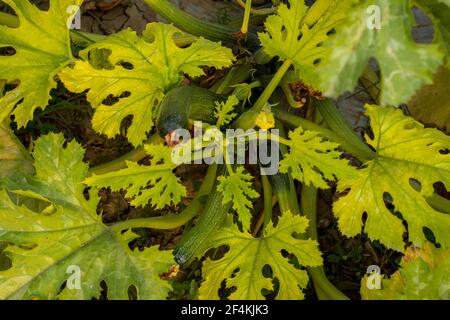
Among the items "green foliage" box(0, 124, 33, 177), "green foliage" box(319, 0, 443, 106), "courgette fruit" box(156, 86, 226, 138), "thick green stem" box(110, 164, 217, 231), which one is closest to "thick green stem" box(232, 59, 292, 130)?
"courgette fruit" box(156, 86, 226, 138)

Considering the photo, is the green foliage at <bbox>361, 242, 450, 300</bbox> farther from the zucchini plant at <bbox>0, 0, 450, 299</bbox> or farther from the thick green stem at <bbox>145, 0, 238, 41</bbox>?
the thick green stem at <bbox>145, 0, 238, 41</bbox>

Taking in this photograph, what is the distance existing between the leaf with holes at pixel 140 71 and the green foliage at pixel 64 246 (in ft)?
0.57

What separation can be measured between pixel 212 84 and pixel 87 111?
516mm

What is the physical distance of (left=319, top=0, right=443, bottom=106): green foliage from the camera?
1327 millimetres

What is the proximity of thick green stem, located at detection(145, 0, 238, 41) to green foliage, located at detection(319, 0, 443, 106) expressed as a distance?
0.86 meters

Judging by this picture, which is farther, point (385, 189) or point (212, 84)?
point (212, 84)

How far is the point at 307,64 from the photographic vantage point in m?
1.88

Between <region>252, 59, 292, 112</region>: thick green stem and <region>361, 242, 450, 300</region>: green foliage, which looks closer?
<region>361, 242, 450, 300</region>: green foliage

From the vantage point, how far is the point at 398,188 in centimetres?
193

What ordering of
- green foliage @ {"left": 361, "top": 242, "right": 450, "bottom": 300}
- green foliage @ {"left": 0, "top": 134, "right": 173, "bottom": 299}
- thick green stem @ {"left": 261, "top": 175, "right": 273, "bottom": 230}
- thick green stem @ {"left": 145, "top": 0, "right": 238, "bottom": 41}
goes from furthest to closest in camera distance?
1. thick green stem @ {"left": 261, "top": 175, "right": 273, "bottom": 230}
2. thick green stem @ {"left": 145, "top": 0, "right": 238, "bottom": 41}
3. green foliage @ {"left": 0, "top": 134, "right": 173, "bottom": 299}
4. green foliage @ {"left": 361, "top": 242, "right": 450, "bottom": 300}

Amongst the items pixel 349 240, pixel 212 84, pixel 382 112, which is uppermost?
pixel 382 112

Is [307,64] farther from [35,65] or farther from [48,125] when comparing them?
[48,125]

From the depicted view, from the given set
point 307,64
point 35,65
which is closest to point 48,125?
point 35,65
